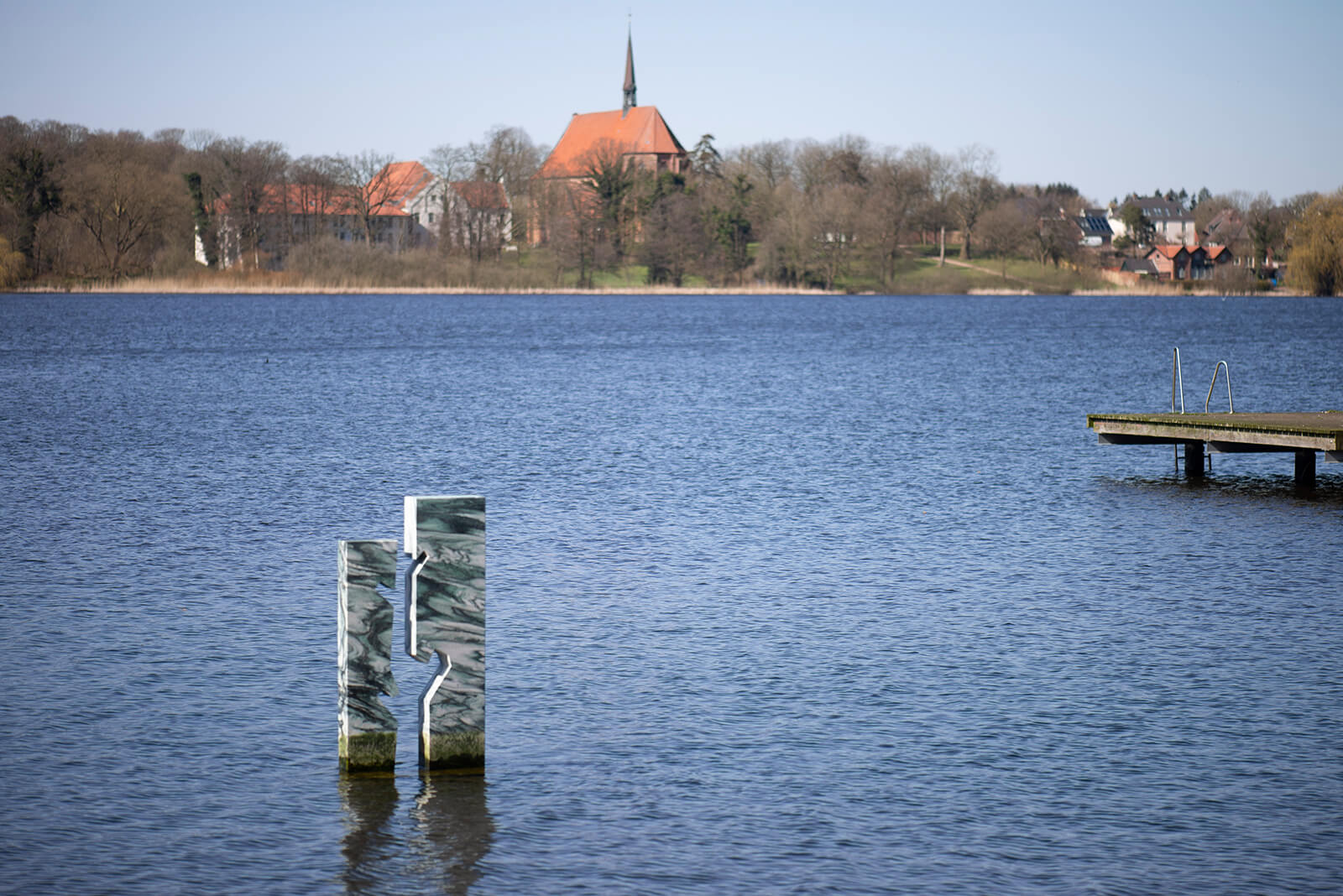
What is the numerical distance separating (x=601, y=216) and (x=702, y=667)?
145417mm

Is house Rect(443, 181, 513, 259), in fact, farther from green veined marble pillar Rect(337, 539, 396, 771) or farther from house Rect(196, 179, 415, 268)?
green veined marble pillar Rect(337, 539, 396, 771)

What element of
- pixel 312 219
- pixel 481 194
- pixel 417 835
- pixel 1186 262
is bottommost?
pixel 417 835

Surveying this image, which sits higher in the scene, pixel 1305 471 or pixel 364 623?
pixel 364 623

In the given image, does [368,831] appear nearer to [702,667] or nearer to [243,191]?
[702,667]

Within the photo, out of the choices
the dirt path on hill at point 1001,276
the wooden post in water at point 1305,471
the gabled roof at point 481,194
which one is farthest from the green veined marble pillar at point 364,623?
the dirt path on hill at point 1001,276

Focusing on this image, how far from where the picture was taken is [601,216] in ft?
509

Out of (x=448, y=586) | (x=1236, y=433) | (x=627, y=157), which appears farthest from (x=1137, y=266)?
(x=448, y=586)

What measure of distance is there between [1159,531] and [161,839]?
15050 millimetres

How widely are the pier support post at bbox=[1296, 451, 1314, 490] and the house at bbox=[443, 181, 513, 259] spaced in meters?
128

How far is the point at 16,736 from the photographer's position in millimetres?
10273

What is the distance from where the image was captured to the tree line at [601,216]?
397 ft

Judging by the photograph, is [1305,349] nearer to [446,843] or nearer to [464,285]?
[446,843]

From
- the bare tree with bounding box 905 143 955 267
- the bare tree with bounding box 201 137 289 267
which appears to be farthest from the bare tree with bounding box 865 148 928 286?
the bare tree with bounding box 201 137 289 267

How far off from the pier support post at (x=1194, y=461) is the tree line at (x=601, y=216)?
354ft
